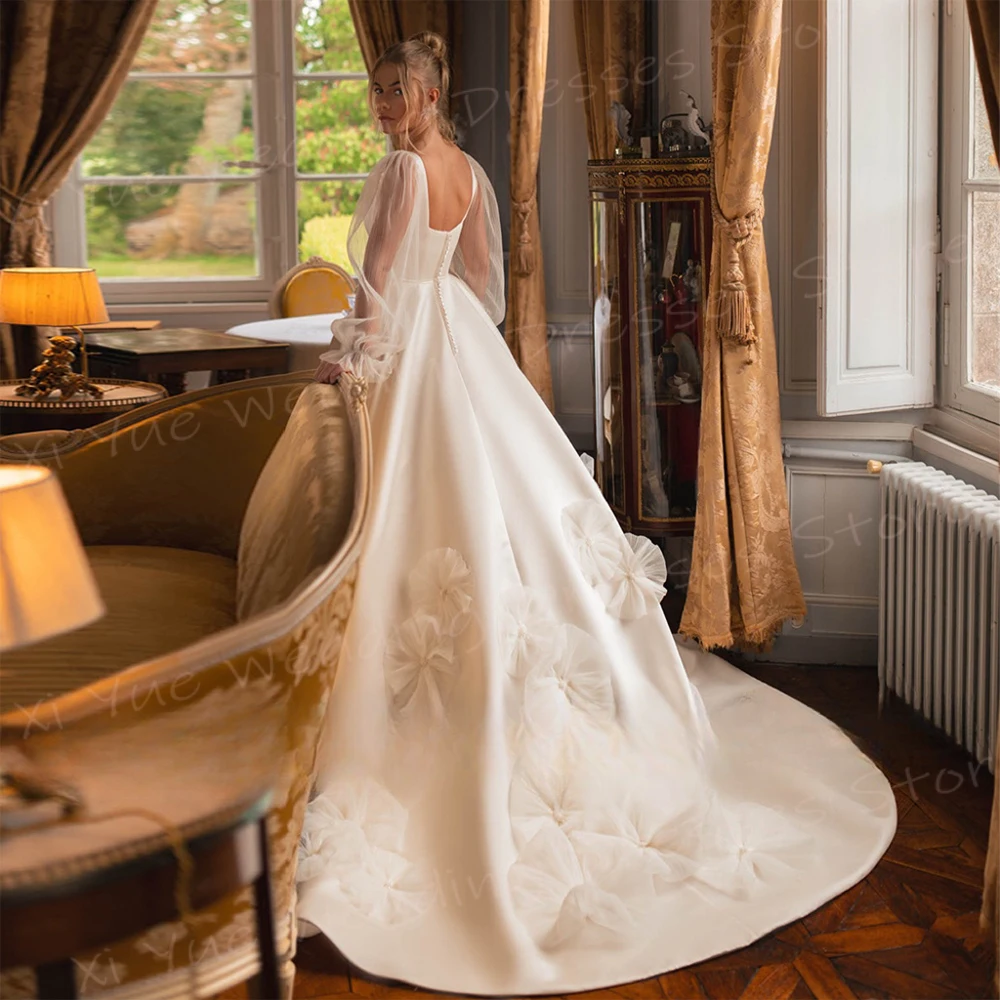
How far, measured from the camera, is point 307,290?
547cm

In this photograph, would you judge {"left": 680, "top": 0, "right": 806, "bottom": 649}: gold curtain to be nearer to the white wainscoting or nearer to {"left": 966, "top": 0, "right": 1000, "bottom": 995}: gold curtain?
{"left": 966, "top": 0, "right": 1000, "bottom": 995}: gold curtain

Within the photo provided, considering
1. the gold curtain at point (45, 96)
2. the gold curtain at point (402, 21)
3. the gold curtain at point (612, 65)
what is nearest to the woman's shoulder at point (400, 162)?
the gold curtain at point (612, 65)

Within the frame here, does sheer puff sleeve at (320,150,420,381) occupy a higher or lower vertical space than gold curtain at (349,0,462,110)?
lower

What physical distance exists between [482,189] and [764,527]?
1.22 meters

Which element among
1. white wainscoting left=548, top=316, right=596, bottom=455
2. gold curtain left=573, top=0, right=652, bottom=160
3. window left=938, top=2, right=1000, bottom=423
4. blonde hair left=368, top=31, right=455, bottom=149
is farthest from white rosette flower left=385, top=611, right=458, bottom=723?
white wainscoting left=548, top=316, right=596, bottom=455

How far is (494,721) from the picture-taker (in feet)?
8.45

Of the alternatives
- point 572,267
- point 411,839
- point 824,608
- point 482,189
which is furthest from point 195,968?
point 572,267

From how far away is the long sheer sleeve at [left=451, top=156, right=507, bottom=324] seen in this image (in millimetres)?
3135

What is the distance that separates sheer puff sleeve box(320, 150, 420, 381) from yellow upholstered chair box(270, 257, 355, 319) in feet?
8.60

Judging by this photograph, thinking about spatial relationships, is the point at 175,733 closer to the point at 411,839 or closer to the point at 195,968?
the point at 195,968

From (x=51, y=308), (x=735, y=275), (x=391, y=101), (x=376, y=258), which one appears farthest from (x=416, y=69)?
(x=51, y=308)

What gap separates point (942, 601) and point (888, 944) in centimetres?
102

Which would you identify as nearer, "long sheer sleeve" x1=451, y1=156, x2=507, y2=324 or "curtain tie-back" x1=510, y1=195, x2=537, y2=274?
"long sheer sleeve" x1=451, y1=156, x2=507, y2=324

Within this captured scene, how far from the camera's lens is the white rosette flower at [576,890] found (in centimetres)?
237
